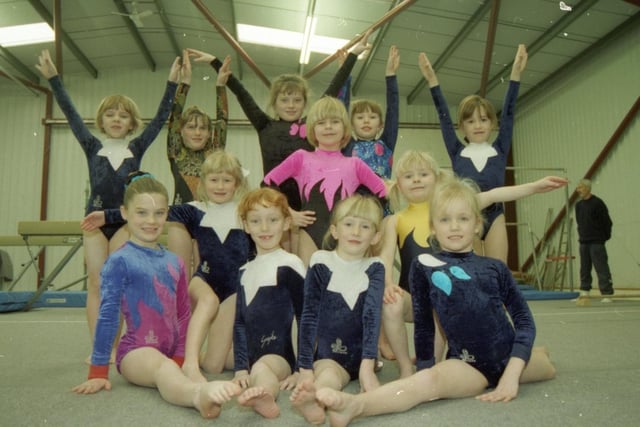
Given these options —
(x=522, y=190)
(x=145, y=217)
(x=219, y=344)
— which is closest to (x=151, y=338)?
(x=219, y=344)

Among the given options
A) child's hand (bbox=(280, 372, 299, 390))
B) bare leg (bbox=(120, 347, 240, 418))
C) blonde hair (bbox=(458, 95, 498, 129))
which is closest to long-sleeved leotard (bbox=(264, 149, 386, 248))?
child's hand (bbox=(280, 372, 299, 390))

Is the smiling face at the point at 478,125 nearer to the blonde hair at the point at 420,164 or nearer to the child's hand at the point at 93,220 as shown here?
the blonde hair at the point at 420,164

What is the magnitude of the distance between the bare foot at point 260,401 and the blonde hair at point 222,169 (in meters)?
1.20

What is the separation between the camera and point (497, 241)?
2.53 metres

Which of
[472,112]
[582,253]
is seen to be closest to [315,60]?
[582,253]

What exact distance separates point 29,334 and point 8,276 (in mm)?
5718

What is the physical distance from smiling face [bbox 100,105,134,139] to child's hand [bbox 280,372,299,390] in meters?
1.63

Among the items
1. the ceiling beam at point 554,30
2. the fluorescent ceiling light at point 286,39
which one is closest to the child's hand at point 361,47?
the fluorescent ceiling light at point 286,39

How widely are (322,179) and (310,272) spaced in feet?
1.98

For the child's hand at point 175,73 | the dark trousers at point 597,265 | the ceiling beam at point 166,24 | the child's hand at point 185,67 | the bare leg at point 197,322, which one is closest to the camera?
the bare leg at point 197,322

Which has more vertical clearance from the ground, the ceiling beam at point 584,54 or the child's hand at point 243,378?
the ceiling beam at point 584,54

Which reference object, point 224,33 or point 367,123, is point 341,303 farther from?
point 224,33

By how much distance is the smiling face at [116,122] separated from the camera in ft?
8.77

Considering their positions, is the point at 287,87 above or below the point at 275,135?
above
